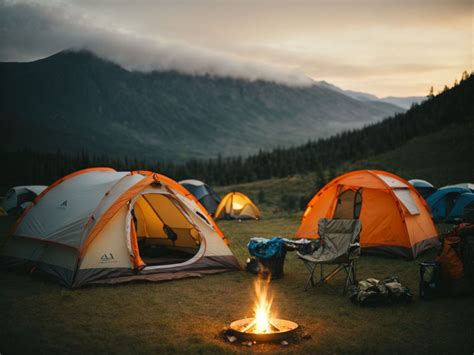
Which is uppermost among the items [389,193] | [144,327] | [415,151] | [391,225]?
[415,151]

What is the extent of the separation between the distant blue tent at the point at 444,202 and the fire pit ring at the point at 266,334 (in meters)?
14.3

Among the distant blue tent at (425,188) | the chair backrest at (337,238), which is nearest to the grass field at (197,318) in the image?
the chair backrest at (337,238)

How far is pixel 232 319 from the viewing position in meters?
7.13

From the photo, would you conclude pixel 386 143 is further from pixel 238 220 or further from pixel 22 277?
pixel 22 277

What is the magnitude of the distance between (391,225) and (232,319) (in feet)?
20.6

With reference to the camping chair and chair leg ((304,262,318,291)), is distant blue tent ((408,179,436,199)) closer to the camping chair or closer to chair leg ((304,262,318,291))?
the camping chair

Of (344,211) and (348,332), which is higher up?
(344,211)

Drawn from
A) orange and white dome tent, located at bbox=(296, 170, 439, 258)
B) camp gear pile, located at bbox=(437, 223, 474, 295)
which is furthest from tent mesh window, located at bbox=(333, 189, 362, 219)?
camp gear pile, located at bbox=(437, 223, 474, 295)

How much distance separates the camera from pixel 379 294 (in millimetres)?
7832

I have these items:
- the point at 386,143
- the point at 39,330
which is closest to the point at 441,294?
the point at 39,330

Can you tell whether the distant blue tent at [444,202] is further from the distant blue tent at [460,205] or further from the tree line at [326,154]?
the tree line at [326,154]

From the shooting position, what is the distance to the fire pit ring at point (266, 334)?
598 centimetres

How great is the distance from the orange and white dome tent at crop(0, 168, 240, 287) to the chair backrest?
2281mm

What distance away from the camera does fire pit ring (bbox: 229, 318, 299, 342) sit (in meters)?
5.98
